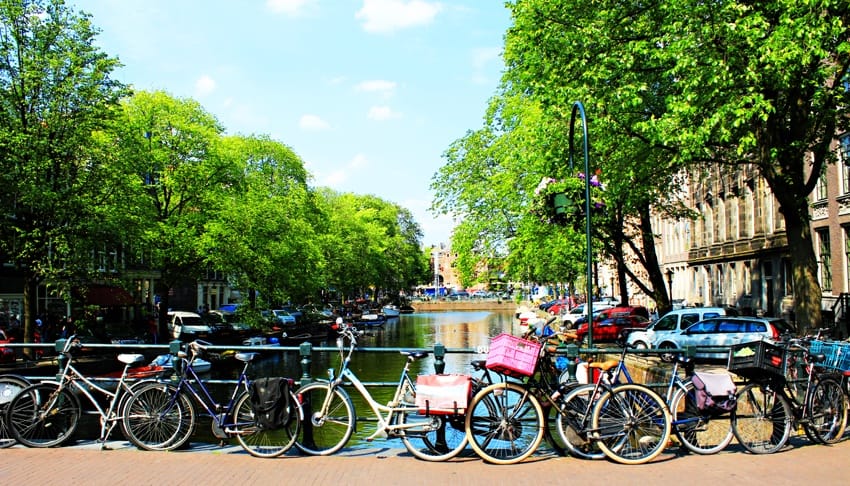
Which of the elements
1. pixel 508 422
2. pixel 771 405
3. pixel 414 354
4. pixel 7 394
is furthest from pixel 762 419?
pixel 7 394

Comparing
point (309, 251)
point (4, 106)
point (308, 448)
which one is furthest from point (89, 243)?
point (308, 448)

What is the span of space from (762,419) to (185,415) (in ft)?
20.8

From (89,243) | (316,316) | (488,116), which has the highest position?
(488,116)

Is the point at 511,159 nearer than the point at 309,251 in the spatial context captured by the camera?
Yes

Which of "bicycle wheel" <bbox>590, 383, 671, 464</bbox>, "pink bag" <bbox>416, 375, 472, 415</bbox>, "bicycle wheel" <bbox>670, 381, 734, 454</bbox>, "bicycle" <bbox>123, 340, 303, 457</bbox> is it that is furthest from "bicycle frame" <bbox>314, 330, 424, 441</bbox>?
"bicycle wheel" <bbox>670, 381, 734, 454</bbox>

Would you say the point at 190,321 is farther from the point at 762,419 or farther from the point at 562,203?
the point at 762,419

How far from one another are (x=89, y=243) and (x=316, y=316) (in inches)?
1203

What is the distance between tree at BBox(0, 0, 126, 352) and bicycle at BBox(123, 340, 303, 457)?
19838mm

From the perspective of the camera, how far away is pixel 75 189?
25.6m

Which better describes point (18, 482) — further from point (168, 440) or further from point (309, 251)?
point (309, 251)

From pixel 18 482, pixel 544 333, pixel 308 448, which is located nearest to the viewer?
pixel 18 482

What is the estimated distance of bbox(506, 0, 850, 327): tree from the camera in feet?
44.0

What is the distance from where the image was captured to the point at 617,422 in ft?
23.1

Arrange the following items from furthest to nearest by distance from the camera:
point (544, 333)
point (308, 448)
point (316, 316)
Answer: point (316, 316), point (544, 333), point (308, 448)
